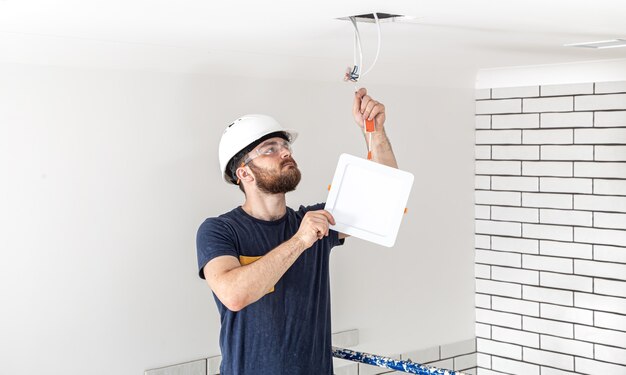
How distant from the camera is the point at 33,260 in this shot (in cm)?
207

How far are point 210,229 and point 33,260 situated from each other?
1.50 ft

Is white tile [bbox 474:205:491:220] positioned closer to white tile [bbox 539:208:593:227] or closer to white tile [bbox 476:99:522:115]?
white tile [bbox 539:208:593:227]

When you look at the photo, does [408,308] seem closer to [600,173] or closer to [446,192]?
[446,192]

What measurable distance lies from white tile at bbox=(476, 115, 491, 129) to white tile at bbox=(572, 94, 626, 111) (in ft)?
1.16

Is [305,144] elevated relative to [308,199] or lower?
elevated

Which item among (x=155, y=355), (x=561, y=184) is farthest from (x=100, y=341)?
(x=561, y=184)

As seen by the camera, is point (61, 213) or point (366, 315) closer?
point (61, 213)

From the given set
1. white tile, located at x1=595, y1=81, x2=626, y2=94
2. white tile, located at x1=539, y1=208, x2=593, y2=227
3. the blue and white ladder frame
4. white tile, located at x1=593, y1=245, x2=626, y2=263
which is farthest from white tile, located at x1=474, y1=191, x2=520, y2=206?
the blue and white ladder frame

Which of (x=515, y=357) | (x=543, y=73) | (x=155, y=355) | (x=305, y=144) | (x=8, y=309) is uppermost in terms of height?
(x=543, y=73)

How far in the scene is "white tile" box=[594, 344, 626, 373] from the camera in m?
2.79

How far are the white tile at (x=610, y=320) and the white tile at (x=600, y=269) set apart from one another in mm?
129

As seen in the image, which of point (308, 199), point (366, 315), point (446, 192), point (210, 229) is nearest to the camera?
point (210, 229)

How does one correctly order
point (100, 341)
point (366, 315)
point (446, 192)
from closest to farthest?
point (100, 341)
point (366, 315)
point (446, 192)

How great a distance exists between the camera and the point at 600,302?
9.29ft
